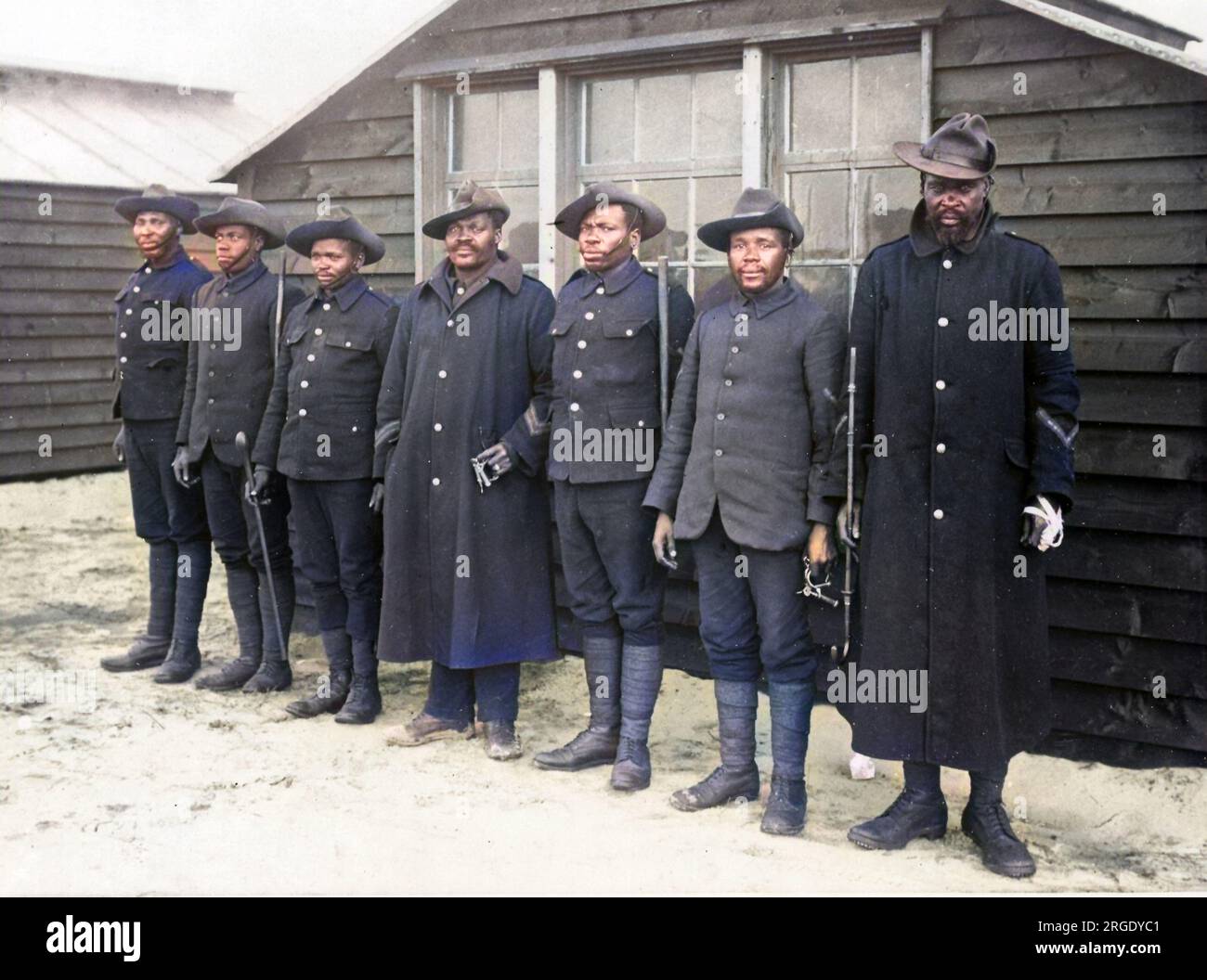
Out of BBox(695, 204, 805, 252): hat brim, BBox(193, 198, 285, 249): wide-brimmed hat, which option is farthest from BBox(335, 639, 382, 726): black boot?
BBox(695, 204, 805, 252): hat brim

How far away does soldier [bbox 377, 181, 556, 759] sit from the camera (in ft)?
17.3

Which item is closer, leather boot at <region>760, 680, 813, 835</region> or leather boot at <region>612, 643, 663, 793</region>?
leather boot at <region>760, 680, 813, 835</region>

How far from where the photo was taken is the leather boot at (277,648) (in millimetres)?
6215

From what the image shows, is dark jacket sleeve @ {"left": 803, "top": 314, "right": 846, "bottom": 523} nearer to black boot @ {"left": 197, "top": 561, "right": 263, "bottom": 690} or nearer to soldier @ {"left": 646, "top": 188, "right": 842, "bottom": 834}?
soldier @ {"left": 646, "top": 188, "right": 842, "bottom": 834}

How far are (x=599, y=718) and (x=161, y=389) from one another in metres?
2.71

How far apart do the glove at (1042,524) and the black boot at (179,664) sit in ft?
13.1

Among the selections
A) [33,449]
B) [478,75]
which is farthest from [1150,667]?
[33,449]

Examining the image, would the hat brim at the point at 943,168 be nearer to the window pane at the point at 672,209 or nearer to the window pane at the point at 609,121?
the window pane at the point at 672,209

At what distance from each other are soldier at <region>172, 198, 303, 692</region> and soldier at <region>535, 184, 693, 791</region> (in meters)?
1.66

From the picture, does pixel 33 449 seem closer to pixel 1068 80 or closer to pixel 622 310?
pixel 622 310

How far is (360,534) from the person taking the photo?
18.7 ft

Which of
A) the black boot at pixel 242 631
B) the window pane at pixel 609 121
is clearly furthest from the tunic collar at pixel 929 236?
the black boot at pixel 242 631

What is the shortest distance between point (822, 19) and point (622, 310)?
1675 mm

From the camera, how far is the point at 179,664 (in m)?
6.41
